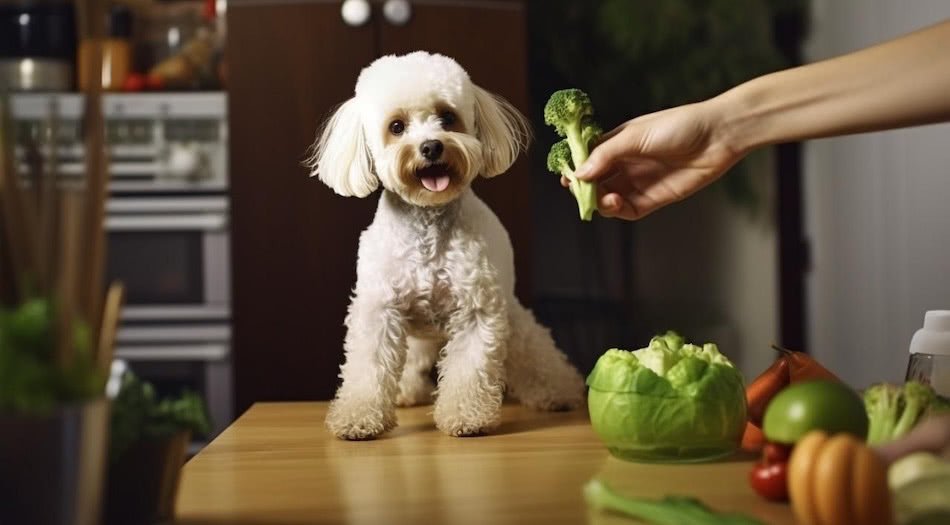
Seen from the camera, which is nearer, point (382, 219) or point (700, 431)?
point (700, 431)

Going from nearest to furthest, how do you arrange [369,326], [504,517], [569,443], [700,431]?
[504,517], [700,431], [569,443], [369,326]

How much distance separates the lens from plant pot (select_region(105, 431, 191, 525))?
931mm

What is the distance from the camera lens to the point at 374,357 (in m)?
1.56

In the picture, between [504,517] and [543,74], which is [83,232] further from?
[543,74]

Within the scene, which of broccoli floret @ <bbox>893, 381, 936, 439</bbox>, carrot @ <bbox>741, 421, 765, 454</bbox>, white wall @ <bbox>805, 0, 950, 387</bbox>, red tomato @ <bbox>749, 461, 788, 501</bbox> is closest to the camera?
red tomato @ <bbox>749, 461, 788, 501</bbox>

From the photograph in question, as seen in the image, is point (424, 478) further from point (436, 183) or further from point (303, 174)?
point (303, 174)

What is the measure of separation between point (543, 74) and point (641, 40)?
12.0 inches

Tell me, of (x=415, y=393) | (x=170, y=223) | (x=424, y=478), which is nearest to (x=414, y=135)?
(x=415, y=393)

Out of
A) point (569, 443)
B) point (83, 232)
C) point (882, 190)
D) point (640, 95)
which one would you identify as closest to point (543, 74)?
point (640, 95)

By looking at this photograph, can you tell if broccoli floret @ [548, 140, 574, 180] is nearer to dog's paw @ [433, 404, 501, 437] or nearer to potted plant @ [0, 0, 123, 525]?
dog's paw @ [433, 404, 501, 437]

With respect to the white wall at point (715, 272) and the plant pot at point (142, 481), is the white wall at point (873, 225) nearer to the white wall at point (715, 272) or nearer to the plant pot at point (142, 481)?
the white wall at point (715, 272)

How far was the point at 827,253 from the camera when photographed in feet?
11.0

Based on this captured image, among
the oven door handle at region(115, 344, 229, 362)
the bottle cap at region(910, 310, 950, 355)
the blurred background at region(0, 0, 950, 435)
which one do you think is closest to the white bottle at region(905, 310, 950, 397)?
the bottle cap at region(910, 310, 950, 355)

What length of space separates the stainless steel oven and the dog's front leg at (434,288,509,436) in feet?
5.13
